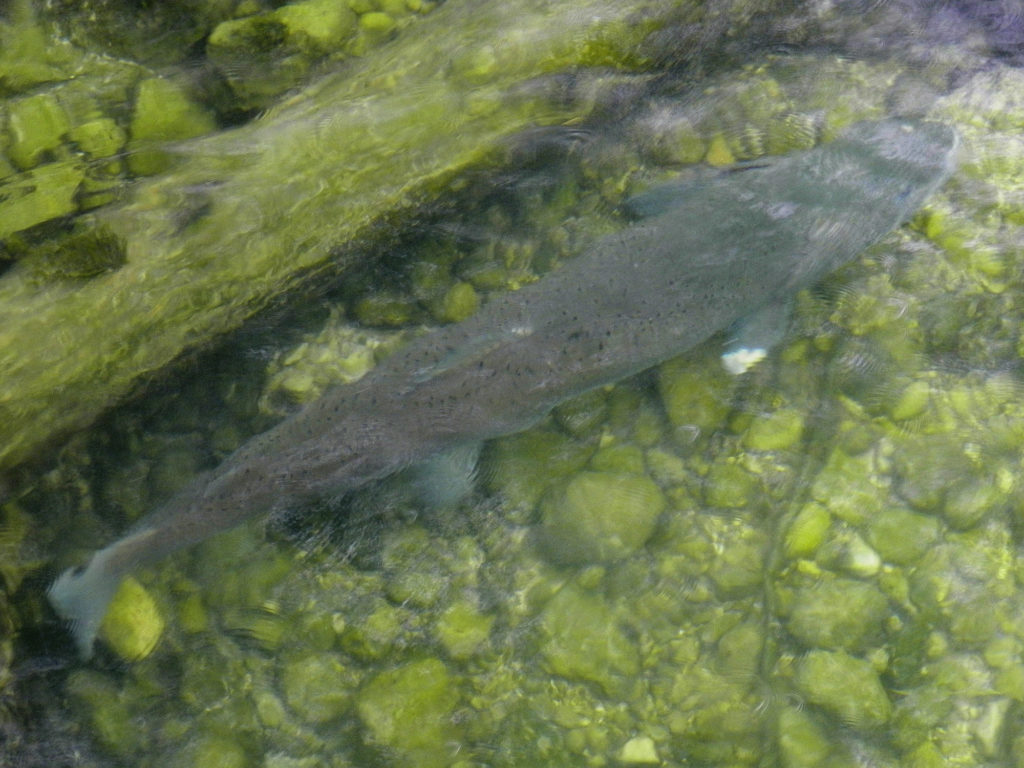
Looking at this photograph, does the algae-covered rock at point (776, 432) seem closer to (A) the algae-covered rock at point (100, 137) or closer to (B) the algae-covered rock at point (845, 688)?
(B) the algae-covered rock at point (845, 688)

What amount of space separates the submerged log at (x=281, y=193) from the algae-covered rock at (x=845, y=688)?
3.65m

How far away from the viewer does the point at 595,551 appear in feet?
15.9

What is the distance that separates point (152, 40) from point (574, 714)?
5639 millimetres

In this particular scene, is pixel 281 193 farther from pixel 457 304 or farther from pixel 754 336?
pixel 754 336

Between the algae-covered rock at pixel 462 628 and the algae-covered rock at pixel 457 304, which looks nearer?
the algae-covered rock at pixel 462 628

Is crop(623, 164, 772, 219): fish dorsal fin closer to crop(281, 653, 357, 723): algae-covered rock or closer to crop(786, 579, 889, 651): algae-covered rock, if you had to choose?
crop(786, 579, 889, 651): algae-covered rock

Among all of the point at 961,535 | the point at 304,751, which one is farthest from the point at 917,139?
the point at 304,751

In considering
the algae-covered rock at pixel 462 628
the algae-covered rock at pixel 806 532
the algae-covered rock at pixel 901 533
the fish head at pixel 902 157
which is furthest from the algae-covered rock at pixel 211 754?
the fish head at pixel 902 157

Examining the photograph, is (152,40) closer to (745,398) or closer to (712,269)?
(712,269)

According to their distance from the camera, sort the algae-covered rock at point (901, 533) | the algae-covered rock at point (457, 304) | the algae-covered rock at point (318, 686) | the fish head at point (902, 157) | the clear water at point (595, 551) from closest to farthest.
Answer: the clear water at point (595, 551), the algae-covered rock at point (318, 686), the algae-covered rock at point (901, 533), the fish head at point (902, 157), the algae-covered rock at point (457, 304)

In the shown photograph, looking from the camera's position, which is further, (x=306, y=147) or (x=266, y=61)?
(x=266, y=61)

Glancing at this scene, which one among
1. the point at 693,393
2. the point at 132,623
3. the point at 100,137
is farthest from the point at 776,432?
the point at 100,137

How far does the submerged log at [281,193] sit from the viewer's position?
15.1 ft

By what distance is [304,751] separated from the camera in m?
4.43
